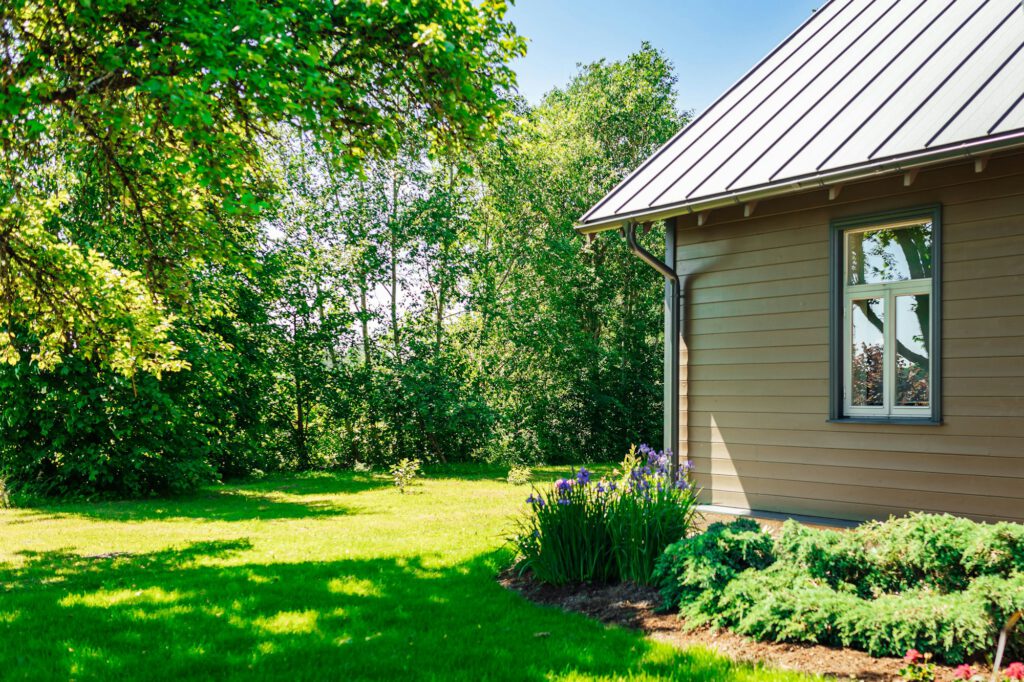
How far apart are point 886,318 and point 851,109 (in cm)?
199

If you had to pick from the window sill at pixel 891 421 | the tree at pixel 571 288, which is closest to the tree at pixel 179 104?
the window sill at pixel 891 421

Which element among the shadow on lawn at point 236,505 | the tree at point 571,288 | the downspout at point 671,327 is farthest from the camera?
the tree at point 571,288

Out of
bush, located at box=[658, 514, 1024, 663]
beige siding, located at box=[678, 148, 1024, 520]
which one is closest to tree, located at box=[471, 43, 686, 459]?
beige siding, located at box=[678, 148, 1024, 520]

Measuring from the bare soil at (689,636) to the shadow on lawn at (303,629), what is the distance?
180 mm

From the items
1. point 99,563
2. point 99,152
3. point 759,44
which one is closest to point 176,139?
point 99,152

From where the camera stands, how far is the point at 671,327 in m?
7.98

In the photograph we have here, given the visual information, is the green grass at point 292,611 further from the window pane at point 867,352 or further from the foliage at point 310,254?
the window pane at point 867,352

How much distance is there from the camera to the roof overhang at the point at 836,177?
17.3 feet

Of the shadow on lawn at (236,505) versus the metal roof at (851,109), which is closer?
the metal roof at (851,109)

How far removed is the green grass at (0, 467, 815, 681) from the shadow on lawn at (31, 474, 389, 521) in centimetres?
94

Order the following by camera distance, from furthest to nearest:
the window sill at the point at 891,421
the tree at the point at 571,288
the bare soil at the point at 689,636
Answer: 1. the tree at the point at 571,288
2. the window sill at the point at 891,421
3. the bare soil at the point at 689,636

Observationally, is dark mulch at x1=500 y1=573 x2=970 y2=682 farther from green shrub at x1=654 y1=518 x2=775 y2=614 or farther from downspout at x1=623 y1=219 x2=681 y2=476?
downspout at x1=623 y1=219 x2=681 y2=476

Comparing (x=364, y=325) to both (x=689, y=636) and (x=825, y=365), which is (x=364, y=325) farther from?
(x=689, y=636)

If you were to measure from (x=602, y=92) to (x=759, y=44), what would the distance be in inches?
196
